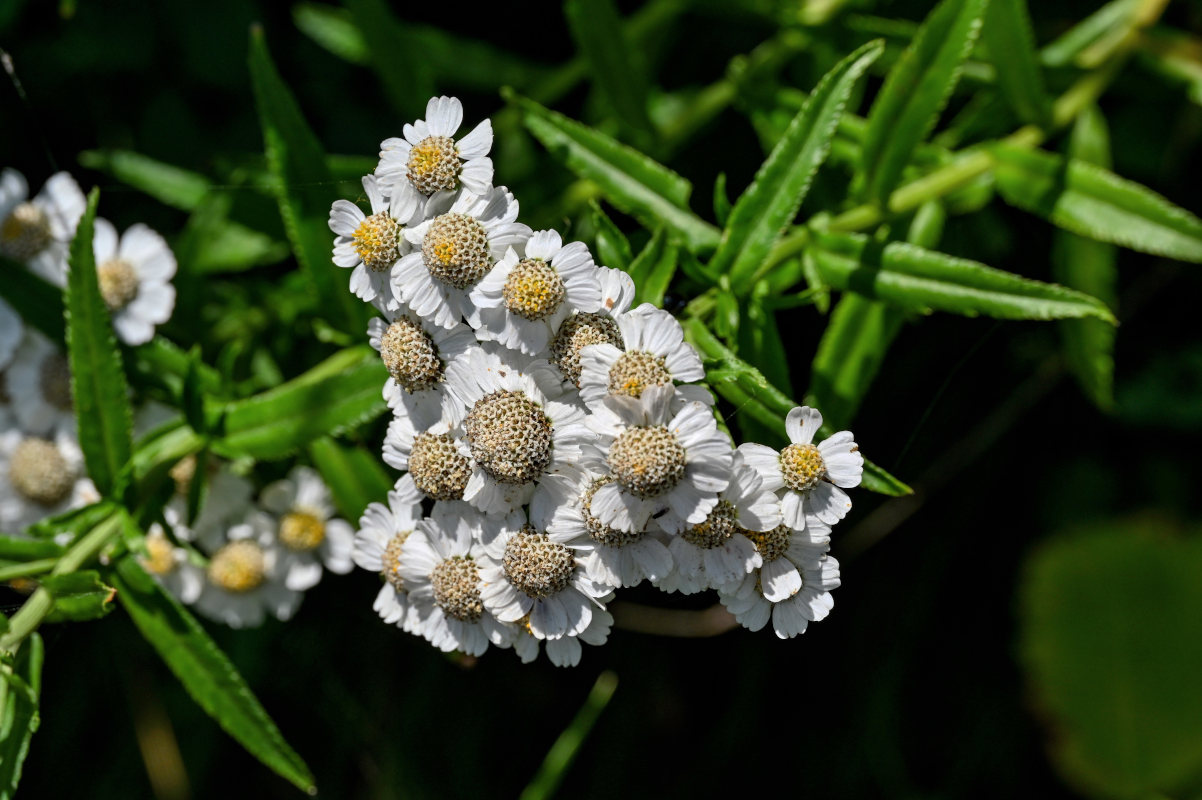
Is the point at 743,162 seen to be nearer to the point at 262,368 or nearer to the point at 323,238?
the point at 323,238

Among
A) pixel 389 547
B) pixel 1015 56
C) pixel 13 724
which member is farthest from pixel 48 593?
pixel 1015 56

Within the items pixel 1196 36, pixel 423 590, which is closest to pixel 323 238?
pixel 423 590

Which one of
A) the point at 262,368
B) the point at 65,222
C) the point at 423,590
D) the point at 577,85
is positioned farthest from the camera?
the point at 577,85

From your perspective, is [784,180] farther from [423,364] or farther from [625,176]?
[423,364]

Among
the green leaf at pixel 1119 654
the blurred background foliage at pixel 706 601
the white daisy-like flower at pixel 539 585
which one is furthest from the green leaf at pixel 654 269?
the green leaf at pixel 1119 654

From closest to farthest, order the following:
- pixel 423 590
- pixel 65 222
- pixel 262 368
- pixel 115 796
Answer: pixel 423 590 < pixel 65 222 < pixel 262 368 < pixel 115 796

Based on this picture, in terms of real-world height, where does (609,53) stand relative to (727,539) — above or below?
above

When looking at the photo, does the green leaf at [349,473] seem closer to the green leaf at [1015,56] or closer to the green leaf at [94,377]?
the green leaf at [94,377]
